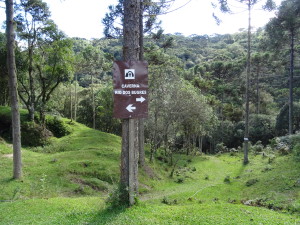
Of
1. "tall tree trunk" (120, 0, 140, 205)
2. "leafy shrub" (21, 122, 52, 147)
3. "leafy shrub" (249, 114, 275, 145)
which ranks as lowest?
"leafy shrub" (249, 114, 275, 145)

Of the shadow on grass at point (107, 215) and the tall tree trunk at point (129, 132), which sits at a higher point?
the tall tree trunk at point (129, 132)

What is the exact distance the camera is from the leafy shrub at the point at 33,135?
57.0ft

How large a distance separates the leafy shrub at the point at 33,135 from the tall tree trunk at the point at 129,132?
13.6 metres

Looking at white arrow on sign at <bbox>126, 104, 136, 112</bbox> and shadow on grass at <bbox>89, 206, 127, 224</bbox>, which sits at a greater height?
white arrow on sign at <bbox>126, 104, 136, 112</bbox>

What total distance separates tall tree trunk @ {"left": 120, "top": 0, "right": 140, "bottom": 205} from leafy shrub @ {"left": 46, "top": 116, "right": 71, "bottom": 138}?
15394mm

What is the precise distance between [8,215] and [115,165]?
348 inches

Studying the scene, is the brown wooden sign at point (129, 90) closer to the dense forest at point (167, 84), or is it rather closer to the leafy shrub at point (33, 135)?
the dense forest at point (167, 84)

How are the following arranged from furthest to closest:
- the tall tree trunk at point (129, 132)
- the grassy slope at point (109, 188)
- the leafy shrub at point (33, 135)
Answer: the leafy shrub at point (33, 135)
the tall tree trunk at point (129, 132)
the grassy slope at point (109, 188)

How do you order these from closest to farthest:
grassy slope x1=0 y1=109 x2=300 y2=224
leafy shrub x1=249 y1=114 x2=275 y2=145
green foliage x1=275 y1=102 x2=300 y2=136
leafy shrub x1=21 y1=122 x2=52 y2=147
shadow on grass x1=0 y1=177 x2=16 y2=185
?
grassy slope x1=0 y1=109 x2=300 y2=224 < shadow on grass x1=0 y1=177 x2=16 y2=185 < leafy shrub x1=21 y1=122 x2=52 y2=147 < green foliage x1=275 y1=102 x2=300 y2=136 < leafy shrub x1=249 y1=114 x2=275 y2=145

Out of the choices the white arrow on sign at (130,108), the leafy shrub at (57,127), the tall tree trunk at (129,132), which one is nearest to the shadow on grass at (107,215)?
the tall tree trunk at (129,132)

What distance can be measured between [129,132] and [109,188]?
6.58 meters

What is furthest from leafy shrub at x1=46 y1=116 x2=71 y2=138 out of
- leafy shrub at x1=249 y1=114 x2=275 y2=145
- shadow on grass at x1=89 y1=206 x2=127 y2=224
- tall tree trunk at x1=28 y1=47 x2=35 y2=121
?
leafy shrub at x1=249 y1=114 x2=275 y2=145

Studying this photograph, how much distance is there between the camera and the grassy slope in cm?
511

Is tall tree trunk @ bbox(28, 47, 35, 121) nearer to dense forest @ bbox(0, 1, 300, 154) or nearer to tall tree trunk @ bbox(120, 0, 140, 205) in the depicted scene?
dense forest @ bbox(0, 1, 300, 154)
